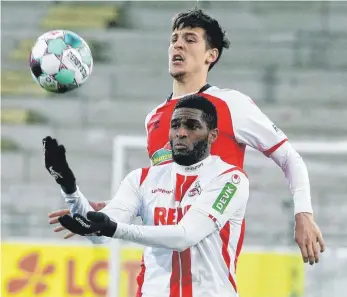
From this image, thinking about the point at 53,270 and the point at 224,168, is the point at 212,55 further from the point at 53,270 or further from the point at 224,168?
the point at 53,270

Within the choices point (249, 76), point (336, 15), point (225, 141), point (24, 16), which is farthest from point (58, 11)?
point (225, 141)

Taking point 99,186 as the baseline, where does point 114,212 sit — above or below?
below

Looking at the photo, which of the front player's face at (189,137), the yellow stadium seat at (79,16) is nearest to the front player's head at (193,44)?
the front player's face at (189,137)

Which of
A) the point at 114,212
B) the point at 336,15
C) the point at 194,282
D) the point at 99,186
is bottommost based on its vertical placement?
the point at 194,282

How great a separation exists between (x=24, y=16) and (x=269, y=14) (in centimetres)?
315

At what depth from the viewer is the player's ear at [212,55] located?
3711 mm

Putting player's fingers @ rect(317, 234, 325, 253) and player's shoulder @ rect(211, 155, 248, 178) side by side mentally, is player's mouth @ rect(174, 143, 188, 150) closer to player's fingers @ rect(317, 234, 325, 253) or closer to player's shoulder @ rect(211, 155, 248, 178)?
player's shoulder @ rect(211, 155, 248, 178)

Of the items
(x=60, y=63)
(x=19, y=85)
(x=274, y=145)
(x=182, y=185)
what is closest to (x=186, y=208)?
(x=182, y=185)

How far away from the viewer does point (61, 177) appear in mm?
3047

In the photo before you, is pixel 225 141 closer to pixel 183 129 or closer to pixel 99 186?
pixel 183 129

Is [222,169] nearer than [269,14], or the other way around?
[222,169]

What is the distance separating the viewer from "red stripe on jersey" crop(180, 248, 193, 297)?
3.09m

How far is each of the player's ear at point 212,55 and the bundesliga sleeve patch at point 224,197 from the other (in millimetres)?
732

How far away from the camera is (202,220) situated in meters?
3.05
